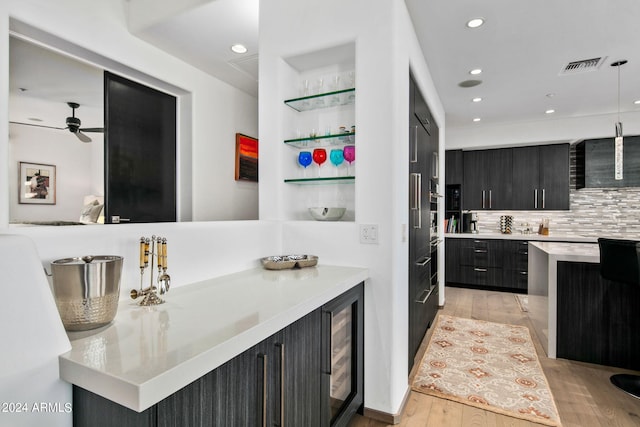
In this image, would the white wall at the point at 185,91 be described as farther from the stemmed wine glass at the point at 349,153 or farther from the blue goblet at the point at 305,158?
the stemmed wine glass at the point at 349,153

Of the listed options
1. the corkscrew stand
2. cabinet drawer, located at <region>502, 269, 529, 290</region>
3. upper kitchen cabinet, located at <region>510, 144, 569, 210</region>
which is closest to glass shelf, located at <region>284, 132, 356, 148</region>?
the corkscrew stand

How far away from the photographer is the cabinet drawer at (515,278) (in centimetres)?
502

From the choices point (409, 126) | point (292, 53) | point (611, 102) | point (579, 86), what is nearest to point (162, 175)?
point (292, 53)

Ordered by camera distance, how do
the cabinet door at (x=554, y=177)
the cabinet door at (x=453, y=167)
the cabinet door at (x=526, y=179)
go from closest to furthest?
1. the cabinet door at (x=554, y=177)
2. the cabinet door at (x=526, y=179)
3. the cabinet door at (x=453, y=167)

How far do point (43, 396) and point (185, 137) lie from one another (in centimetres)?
308

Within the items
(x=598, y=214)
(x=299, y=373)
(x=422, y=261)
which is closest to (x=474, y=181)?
(x=598, y=214)

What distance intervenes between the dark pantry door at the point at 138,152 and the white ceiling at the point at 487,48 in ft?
1.71

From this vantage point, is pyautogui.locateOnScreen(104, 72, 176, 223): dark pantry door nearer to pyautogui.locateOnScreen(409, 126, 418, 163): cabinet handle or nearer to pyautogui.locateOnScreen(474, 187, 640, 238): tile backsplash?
pyautogui.locateOnScreen(409, 126, 418, 163): cabinet handle

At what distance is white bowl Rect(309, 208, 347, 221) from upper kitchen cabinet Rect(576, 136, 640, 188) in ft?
15.6

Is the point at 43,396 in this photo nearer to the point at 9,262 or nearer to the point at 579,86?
the point at 9,262

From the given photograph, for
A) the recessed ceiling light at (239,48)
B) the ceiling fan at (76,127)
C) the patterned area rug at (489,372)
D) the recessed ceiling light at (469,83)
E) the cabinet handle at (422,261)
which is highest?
the recessed ceiling light at (239,48)

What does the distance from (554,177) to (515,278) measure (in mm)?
1707

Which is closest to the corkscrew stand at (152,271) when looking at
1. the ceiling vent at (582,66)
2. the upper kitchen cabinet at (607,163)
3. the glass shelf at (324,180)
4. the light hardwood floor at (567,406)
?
the glass shelf at (324,180)

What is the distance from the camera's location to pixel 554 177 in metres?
5.20
